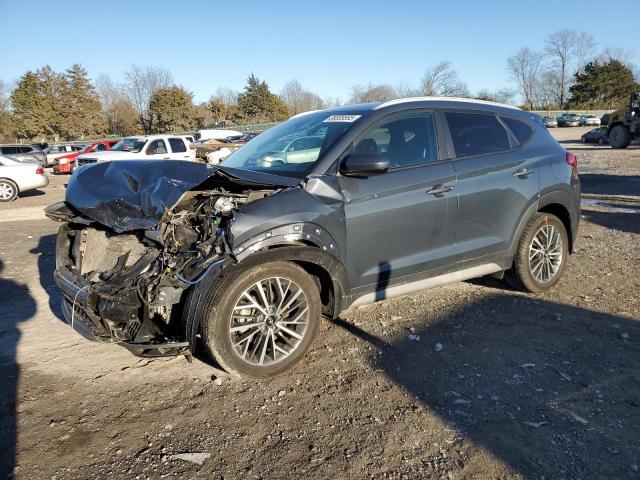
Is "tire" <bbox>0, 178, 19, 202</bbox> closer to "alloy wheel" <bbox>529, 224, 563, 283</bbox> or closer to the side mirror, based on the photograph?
the side mirror

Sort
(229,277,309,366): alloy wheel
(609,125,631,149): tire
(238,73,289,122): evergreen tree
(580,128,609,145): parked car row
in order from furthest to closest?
1. (238,73,289,122): evergreen tree
2. (580,128,609,145): parked car row
3. (609,125,631,149): tire
4. (229,277,309,366): alloy wheel

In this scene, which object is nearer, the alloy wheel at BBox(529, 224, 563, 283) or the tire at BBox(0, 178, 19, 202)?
the alloy wheel at BBox(529, 224, 563, 283)

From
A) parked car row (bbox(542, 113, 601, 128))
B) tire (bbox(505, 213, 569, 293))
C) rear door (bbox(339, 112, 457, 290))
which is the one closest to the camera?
rear door (bbox(339, 112, 457, 290))

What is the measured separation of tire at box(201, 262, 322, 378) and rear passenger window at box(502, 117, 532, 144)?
263cm

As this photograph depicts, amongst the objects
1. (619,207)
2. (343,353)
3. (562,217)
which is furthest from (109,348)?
(619,207)

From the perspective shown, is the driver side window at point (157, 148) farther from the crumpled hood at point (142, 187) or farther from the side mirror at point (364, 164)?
the side mirror at point (364, 164)

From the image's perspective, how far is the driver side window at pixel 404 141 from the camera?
3844 millimetres

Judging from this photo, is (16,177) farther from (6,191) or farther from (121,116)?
(121,116)

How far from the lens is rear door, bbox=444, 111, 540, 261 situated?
13.8ft

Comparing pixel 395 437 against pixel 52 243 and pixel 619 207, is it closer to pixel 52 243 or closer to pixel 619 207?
pixel 52 243

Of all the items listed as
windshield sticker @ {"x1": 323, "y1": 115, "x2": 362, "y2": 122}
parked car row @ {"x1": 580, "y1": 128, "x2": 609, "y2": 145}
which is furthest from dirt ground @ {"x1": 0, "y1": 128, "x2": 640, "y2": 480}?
parked car row @ {"x1": 580, "y1": 128, "x2": 609, "y2": 145}

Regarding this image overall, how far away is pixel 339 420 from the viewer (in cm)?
296

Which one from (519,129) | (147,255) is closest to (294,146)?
(147,255)

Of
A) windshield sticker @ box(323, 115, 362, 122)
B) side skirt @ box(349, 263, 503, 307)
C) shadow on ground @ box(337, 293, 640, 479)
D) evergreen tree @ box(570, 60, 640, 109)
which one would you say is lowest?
shadow on ground @ box(337, 293, 640, 479)
